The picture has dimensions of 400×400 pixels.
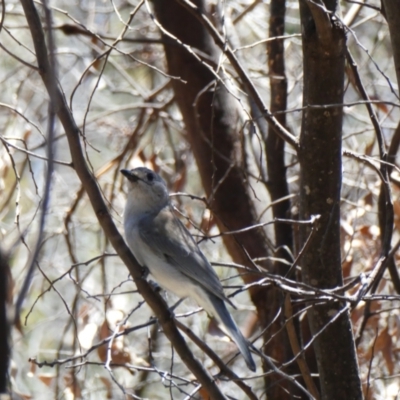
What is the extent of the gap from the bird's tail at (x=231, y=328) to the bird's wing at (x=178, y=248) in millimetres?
90

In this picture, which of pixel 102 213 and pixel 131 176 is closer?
pixel 102 213

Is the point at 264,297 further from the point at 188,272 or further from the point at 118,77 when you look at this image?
the point at 118,77

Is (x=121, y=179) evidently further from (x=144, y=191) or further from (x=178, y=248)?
(x=178, y=248)

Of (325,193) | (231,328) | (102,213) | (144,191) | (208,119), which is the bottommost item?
(231,328)

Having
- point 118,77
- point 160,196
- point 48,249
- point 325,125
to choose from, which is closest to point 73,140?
point 325,125

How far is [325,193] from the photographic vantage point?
3.36 m

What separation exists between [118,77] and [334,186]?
5.06 metres

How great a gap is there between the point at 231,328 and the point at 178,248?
2.34 feet

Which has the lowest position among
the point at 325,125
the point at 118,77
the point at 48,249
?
the point at 325,125

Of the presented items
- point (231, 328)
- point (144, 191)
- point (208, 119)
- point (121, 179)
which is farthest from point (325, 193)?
point (121, 179)

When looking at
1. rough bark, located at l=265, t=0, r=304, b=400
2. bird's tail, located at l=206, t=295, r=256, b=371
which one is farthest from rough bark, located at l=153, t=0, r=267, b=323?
bird's tail, located at l=206, t=295, r=256, b=371

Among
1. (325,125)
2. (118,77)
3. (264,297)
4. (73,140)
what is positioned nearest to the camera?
(73,140)

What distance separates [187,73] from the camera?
16.6 ft

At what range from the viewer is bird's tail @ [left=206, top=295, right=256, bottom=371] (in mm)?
3398
